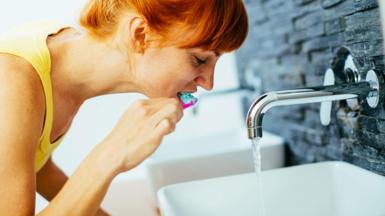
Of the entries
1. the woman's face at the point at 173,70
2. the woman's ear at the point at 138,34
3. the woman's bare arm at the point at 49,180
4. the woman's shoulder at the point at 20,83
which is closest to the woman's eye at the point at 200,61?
the woman's face at the point at 173,70

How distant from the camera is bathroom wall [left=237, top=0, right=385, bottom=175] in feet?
2.99

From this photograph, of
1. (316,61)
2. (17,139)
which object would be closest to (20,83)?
(17,139)

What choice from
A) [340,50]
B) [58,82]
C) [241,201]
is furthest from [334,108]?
[58,82]

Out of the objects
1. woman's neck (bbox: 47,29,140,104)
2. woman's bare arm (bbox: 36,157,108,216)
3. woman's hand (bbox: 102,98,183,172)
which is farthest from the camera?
woman's bare arm (bbox: 36,157,108,216)

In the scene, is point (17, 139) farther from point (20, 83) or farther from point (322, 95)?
point (322, 95)

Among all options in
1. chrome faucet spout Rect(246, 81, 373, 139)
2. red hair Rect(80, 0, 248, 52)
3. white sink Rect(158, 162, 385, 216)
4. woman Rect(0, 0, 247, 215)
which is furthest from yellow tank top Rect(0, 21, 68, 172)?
chrome faucet spout Rect(246, 81, 373, 139)

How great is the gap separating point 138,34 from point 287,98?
14.0 inches

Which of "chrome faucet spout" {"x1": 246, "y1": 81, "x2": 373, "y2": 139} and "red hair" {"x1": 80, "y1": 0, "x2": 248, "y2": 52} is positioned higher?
"red hair" {"x1": 80, "y1": 0, "x2": 248, "y2": 52}

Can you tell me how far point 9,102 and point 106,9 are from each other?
0.31 m

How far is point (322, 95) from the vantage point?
847 millimetres

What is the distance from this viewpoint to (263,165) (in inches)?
52.3

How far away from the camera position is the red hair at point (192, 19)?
920 mm

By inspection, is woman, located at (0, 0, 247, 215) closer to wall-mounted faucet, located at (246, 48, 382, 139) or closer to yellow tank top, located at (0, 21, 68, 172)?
yellow tank top, located at (0, 21, 68, 172)

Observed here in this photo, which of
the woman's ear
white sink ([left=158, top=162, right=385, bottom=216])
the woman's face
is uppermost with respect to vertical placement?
the woman's ear
